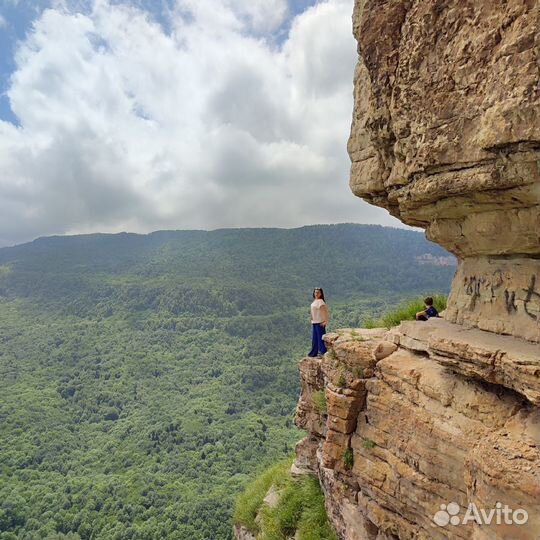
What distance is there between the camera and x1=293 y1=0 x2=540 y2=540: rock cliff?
5.57 m

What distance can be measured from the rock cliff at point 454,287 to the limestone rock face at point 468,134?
2cm

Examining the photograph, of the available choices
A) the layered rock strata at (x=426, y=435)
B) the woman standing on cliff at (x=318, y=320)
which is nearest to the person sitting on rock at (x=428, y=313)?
the layered rock strata at (x=426, y=435)

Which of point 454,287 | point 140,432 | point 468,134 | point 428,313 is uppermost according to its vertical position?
point 468,134

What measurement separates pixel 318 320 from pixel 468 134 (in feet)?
28.3

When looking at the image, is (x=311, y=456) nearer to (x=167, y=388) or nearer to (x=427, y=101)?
(x=427, y=101)

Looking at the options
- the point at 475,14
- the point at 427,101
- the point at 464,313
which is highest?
the point at 475,14

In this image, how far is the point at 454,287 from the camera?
8.63m

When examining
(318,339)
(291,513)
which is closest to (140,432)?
(291,513)

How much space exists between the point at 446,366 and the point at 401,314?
18.2 ft

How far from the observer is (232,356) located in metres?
186

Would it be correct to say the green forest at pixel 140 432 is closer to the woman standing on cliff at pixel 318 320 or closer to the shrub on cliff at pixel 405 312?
the woman standing on cliff at pixel 318 320

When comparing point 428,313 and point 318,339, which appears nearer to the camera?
point 428,313

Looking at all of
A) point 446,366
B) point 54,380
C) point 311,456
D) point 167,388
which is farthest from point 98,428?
point 446,366

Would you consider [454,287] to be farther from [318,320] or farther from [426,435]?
[318,320]
